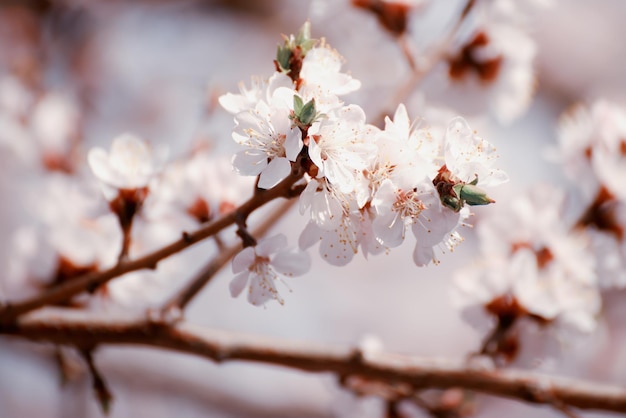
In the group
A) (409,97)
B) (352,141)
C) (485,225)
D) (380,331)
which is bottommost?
(352,141)

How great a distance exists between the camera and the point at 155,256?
791 mm

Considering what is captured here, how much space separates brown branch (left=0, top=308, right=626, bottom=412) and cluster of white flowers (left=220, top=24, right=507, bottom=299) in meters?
0.36

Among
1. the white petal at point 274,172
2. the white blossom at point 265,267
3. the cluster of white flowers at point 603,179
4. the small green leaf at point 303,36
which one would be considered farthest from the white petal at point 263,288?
the cluster of white flowers at point 603,179

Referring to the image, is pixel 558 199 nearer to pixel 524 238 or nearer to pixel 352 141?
pixel 524 238

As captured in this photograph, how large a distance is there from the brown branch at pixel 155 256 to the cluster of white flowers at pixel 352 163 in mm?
32

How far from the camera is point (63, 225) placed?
1163 mm

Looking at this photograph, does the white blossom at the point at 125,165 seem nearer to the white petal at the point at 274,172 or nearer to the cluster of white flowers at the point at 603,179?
the white petal at the point at 274,172

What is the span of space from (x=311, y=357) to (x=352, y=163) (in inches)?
17.8

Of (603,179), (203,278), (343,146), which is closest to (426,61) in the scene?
(603,179)

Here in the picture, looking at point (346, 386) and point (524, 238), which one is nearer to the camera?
point (524, 238)

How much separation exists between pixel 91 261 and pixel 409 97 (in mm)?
668

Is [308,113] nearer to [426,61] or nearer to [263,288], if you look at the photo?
[263,288]

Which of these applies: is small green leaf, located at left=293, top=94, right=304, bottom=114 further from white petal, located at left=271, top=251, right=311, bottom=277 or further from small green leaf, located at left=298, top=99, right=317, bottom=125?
white petal, located at left=271, top=251, right=311, bottom=277

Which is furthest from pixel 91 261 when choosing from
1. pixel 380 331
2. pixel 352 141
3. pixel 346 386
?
pixel 380 331
